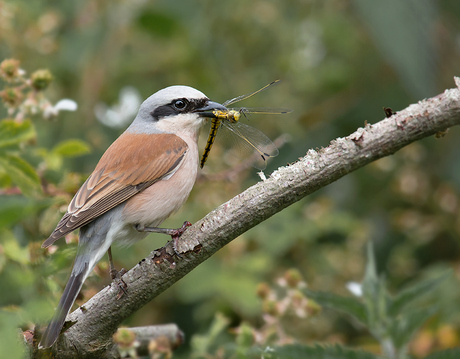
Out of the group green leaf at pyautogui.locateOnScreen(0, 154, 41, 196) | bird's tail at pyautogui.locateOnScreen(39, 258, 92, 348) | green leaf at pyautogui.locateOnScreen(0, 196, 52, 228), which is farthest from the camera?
green leaf at pyautogui.locateOnScreen(0, 154, 41, 196)

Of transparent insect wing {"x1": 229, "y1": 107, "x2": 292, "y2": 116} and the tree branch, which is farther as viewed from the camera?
transparent insect wing {"x1": 229, "y1": 107, "x2": 292, "y2": 116}

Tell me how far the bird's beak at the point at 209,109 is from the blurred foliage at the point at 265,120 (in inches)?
14.8

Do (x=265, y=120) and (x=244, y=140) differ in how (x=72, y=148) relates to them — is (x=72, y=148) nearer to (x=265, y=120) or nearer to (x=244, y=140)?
(x=244, y=140)

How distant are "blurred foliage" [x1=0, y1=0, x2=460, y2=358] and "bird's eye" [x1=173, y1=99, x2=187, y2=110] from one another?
464 millimetres

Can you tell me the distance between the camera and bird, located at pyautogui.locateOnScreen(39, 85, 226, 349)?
2660mm

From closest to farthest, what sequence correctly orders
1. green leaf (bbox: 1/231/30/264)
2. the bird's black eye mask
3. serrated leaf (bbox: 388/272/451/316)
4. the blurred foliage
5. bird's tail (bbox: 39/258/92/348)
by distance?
bird's tail (bbox: 39/258/92/348), green leaf (bbox: 1/231/30/264), serrated leaf (bbox: 388/272/451/316), the blurred foliage, the bird's black eye mask

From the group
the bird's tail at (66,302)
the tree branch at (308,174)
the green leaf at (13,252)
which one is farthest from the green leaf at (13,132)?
the tree branch at (308,174)

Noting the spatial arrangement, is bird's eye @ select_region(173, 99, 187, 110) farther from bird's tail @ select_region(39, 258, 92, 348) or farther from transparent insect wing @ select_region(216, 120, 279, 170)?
bird's tail @ select_region(39, 258, 92, 348)

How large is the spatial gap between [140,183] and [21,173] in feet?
2.47

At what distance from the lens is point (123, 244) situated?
3049 mm

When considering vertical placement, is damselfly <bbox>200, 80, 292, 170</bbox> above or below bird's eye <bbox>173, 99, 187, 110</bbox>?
below

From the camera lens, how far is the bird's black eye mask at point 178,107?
3.41 m

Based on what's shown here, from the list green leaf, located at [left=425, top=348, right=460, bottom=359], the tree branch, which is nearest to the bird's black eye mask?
the tree branch

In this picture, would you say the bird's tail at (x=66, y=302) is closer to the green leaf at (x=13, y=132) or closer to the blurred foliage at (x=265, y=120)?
the blurred foliage at (x=265, y=120)
